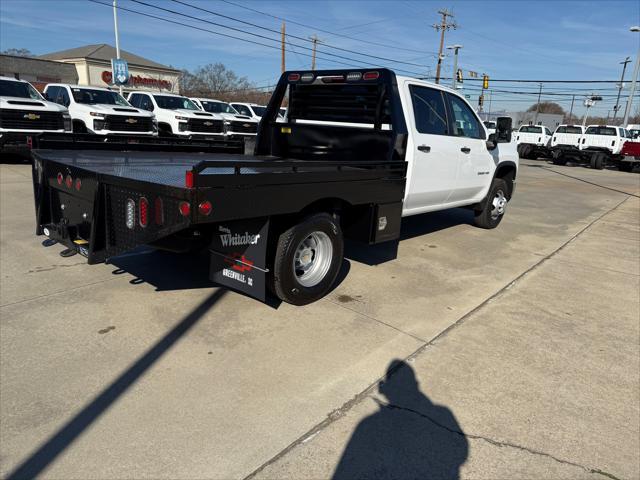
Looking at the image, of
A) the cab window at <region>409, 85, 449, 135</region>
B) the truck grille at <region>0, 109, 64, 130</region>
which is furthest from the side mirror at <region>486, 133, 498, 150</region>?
the truck grille at <region>0, 109, 64, 130</region>

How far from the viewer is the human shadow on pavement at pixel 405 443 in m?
2.51

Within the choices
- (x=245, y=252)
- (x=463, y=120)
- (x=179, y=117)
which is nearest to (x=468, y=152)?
(x=463, y=120)

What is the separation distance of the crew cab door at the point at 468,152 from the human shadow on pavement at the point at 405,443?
13.2 feet

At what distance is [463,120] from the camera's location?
658cm

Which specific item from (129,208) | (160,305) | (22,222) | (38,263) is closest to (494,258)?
(160,305)

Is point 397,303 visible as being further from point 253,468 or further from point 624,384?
point 253,468

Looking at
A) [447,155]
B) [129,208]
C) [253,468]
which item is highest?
[447,155]

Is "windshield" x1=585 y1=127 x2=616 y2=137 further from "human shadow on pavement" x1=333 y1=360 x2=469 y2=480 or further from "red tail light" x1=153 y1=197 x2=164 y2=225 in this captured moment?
"red tail light" x1=153 y1=197 x2=164 y2=225

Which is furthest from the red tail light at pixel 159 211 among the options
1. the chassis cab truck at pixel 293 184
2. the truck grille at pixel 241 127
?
the truck grille at pixel 241 127

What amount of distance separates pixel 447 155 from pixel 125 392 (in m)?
4.61

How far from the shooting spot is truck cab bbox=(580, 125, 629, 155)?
23703mm

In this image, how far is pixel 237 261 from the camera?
3.96m

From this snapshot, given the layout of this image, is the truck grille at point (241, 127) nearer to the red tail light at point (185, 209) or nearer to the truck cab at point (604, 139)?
the red tail light at point (185, 209)

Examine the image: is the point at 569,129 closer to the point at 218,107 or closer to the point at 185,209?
the point at 218,107
